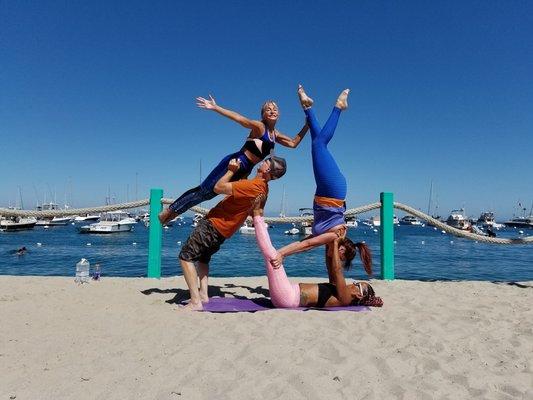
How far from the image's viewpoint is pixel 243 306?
4.20 meters

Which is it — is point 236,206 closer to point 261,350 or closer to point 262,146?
point 262,146

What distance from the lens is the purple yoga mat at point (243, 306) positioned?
4.04 meters

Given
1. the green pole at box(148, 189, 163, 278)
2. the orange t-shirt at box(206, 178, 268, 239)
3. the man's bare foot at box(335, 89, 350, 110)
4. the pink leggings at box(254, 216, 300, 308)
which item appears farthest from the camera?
the green pole at box(148, 189, 163, 278)

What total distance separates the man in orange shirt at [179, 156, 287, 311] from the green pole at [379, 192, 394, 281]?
242 centimetres

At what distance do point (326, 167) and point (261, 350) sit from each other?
2097mm

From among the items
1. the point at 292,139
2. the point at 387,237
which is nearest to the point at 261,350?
the point at 292,139

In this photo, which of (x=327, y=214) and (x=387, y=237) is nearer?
(x=327, y=214)

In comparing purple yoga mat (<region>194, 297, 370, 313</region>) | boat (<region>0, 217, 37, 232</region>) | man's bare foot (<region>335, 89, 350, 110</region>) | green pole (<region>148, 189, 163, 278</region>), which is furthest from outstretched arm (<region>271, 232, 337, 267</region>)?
boat (<region>0, 217, 37, 232</region>)

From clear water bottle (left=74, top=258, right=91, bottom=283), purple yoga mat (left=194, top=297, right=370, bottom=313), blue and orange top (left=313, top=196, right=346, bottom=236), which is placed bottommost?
purple yoga mat (left=194, top=297, right=370, bottom=313)

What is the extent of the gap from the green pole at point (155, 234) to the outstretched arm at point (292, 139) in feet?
7.39

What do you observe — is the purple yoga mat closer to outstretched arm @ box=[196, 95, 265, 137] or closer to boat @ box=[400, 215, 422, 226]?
outstretched arm @ box=[196, 95, 265, 137]

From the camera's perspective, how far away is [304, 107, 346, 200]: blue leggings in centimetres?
418

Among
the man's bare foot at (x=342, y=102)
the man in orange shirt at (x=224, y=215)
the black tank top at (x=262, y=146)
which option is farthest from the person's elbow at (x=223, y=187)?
the man's bare foot at (x=342, y=102)

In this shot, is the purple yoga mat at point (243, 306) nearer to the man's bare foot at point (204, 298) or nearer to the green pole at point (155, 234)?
the man's bare foot at point (204, 298)
